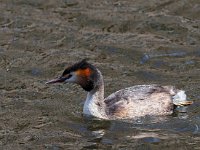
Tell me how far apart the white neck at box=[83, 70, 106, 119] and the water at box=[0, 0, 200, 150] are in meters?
0.12

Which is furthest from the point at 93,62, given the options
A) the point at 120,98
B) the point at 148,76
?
the point at 120,98

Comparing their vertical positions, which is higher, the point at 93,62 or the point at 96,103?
the point at 93,62

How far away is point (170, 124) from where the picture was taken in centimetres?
1184

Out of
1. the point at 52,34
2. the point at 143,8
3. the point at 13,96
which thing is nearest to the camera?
the point at 13,96

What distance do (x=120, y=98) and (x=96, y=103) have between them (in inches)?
14.3

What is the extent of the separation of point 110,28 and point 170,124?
4563 mm

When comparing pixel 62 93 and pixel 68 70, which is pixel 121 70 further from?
pixel 68 70

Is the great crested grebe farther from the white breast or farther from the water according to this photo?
the water

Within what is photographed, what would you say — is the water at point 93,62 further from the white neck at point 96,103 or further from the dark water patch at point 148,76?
the white neck at point 96,103

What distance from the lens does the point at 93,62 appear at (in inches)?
559

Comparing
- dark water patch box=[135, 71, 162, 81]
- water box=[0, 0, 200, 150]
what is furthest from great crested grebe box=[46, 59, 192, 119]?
dark water patch box=[135, 71, 162, 81]

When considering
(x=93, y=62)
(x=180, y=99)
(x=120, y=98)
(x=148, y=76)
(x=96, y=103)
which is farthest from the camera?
(x=93, y=62)

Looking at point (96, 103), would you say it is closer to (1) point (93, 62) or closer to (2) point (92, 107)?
(2) point (92, 107)

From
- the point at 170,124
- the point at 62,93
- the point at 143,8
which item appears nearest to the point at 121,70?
the point at 62,93
